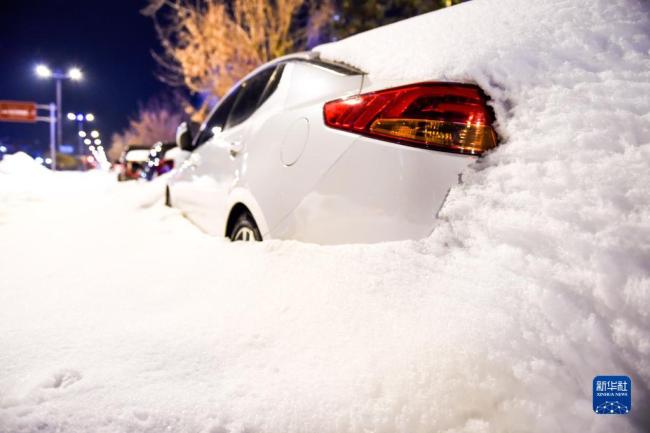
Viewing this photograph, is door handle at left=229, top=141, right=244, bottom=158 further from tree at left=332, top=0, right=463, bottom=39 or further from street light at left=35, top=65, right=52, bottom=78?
street light at left=35, top=65, right=52, bottom=78

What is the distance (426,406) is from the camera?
1229 mm

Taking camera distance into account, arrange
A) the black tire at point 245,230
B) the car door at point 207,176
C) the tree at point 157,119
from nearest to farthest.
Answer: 1. the black tire at point 245,230
2. the car door at point 207,176
3. the tree at point 157,119

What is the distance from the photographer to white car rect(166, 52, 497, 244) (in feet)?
5.02

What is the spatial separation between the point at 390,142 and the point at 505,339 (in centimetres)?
81

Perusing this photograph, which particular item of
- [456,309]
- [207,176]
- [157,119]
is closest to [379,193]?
[456,309]

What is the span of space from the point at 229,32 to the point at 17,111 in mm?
20696

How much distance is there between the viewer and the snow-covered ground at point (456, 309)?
121 cm

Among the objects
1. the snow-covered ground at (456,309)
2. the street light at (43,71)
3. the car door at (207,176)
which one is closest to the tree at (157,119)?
the street light at (43,71)

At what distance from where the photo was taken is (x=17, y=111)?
89.3ft

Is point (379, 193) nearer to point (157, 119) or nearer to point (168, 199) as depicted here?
point (168, 199)

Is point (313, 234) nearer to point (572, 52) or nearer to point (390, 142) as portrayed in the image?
point (390, 142)

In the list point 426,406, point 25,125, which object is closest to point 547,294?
point 426,406

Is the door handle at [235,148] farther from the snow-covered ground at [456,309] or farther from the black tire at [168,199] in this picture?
the black tire at [168,199]

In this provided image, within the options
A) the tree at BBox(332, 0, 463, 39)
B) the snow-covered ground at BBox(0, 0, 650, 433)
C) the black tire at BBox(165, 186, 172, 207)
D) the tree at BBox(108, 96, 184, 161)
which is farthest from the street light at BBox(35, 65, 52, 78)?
the snow-covered ground at BBox(0, 0, 650, 433)
